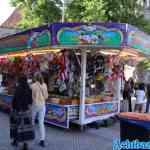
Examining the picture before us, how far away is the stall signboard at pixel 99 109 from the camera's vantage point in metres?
12.2

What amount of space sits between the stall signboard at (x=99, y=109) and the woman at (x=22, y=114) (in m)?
3.42

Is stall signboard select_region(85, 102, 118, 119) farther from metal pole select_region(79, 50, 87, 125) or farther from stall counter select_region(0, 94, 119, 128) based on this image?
metal pole select_region(79, 50, 87, 125)

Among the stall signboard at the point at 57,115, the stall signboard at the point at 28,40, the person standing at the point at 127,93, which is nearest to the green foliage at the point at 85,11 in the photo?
the person standing at the point at 127,93

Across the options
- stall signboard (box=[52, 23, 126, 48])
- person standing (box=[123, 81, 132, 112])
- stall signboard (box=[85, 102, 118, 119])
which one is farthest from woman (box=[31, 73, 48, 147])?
person standing (box=[123, 81, 132, 112])

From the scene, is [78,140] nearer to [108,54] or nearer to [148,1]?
[108,54]

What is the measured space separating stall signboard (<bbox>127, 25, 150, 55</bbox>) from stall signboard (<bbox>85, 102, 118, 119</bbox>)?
2138 millimetres

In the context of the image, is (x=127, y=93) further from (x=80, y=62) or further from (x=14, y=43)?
(x=14, y=43)

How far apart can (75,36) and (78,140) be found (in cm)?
280

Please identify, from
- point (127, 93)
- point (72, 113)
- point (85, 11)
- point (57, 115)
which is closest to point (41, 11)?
point (85, 11)

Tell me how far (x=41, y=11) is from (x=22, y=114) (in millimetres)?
20485

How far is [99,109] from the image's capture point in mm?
12695

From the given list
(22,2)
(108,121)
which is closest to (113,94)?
(108,121)

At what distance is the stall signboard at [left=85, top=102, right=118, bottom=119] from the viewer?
1222 cm

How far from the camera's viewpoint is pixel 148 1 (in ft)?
131
